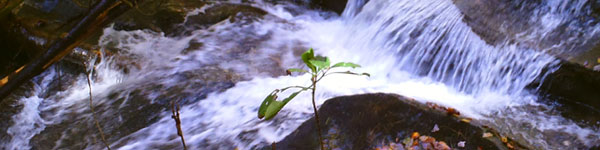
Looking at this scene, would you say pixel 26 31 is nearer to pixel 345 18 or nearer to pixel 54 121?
pixel 54 121

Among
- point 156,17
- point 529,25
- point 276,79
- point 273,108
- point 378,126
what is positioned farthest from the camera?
point 156,17

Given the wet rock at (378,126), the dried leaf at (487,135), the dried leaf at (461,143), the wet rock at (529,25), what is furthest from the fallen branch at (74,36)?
the wet rock at (529,25)

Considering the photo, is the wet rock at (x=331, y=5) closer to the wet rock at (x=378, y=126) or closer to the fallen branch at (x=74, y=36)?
the wet rock at (x=378, y=126)

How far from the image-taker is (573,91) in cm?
381

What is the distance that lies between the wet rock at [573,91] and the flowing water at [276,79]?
0.11 meters

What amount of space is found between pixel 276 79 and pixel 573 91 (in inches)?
129

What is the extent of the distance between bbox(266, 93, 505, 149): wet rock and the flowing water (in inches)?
12.3

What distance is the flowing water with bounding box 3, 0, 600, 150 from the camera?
3.76 m

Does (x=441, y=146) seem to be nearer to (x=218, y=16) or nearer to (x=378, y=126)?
(x=378, y=126)

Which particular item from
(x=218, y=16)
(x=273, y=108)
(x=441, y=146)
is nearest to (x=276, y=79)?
(x=218, y=16)

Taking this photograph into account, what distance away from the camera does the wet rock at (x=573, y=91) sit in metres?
3.65

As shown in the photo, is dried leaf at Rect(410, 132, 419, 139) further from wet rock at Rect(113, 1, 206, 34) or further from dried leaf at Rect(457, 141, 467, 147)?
wet rock at Rect(113, 1, 206, 34)

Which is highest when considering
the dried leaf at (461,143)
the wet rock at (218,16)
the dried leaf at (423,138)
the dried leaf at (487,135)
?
the wet rock at (218,16)

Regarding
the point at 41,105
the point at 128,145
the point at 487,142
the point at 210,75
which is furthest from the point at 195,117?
the point at 487,142
